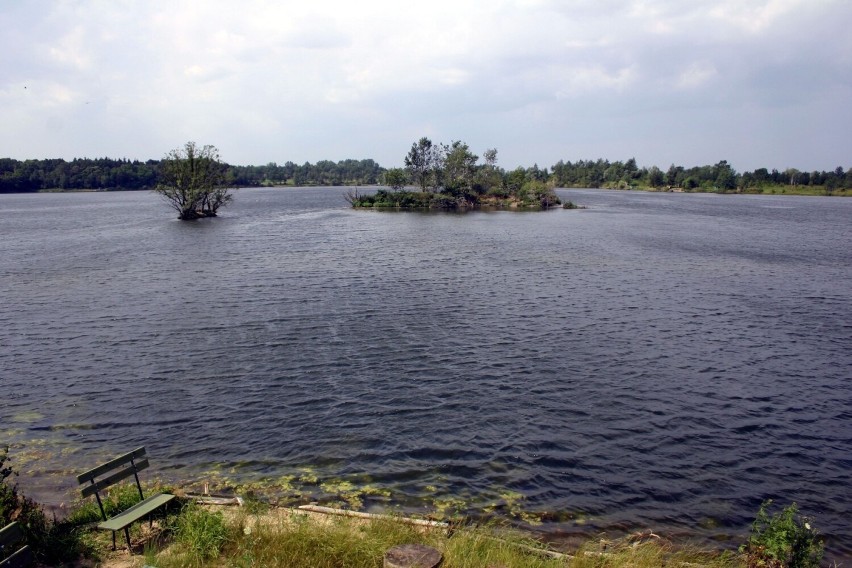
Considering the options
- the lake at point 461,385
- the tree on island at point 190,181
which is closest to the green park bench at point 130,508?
the lake at point 461,385

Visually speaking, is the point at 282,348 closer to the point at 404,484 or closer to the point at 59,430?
the point at 59,430

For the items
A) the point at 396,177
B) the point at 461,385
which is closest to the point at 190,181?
the point at 396,177

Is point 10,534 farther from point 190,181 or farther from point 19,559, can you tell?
point 190,181

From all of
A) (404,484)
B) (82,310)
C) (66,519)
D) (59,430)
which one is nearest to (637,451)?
(404,484)

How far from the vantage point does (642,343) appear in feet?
85.1

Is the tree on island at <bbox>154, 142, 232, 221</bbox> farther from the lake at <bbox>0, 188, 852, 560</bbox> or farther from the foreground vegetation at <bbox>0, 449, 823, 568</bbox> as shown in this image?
the foreground vegetation at <bbox>0, 449, 823, 568</bbox>

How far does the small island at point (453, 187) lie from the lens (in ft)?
400

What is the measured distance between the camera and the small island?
121938 millimetres

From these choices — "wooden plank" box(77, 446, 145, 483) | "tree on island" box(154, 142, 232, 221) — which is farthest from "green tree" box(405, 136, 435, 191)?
"wooden plank" box(77, 446, 145, 483)

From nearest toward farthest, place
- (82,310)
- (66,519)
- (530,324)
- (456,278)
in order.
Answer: (66,519) → (530,324) → (82,310) → (456,278)

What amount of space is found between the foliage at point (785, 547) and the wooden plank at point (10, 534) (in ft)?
45.6

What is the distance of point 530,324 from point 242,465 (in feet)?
56.7

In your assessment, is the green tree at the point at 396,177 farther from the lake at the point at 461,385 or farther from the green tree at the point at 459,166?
the lake at the point at 461,385

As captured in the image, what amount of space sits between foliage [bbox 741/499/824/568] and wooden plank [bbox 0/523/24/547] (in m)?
13.9
